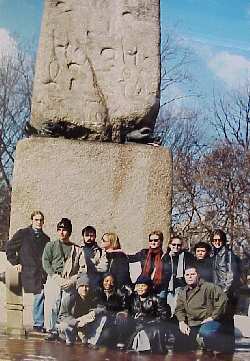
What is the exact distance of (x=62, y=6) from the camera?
601 centimetres

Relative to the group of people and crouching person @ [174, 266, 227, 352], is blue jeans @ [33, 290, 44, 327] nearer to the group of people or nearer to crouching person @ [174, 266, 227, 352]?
the group of people

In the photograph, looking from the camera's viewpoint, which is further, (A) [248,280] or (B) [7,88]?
(B) [7,88]

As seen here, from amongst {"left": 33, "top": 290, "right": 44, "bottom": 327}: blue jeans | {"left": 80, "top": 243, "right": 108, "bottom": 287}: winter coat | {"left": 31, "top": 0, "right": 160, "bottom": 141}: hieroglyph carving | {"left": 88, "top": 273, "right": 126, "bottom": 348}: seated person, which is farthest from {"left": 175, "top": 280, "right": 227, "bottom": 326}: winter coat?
{"left": 31, "top": 0, "right": 160, "bottom": 141}: hieroglyph carving

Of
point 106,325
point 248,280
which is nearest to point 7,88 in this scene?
point 248,280

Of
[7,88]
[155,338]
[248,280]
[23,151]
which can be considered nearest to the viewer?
[155,338]

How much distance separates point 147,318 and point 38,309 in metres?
0.75

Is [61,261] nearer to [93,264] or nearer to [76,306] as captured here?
[93,264]

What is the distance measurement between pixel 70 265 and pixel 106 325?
1.44 ft

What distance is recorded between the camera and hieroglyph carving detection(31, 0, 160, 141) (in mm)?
5992

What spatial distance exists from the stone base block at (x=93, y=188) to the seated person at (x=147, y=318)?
58 centimetres

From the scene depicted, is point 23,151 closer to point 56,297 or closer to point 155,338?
point 56,297

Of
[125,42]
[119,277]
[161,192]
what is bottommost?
[119,277]

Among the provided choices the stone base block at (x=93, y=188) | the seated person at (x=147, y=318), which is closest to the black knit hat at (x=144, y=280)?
the seated person at (x=147, y=318)

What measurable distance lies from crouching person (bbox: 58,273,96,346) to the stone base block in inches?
22.7
